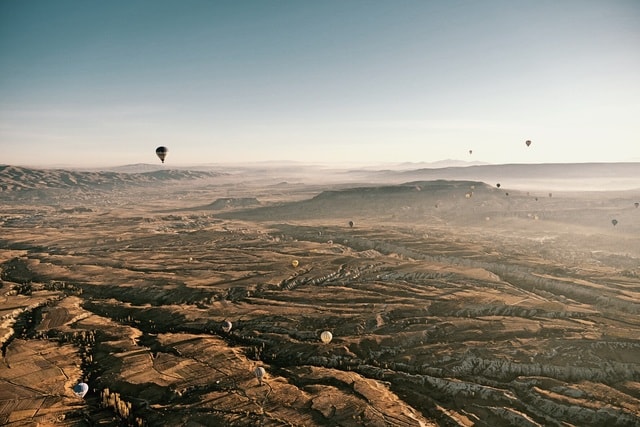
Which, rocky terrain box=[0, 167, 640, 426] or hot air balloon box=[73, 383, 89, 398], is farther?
hot air balloon box=[73, 383, 89, 398]

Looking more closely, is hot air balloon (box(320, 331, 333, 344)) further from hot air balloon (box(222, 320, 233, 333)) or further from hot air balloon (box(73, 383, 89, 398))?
hot air balloon (box(73, 383, 89, 398))

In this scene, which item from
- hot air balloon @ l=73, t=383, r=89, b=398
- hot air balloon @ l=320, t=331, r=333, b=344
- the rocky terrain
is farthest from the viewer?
hot air balloon @ l=320, t=331, r=333, b=344

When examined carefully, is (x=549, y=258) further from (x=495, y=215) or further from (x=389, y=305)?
(x=495, y=215)

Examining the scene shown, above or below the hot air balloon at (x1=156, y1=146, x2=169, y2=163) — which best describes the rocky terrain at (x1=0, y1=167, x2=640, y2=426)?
below

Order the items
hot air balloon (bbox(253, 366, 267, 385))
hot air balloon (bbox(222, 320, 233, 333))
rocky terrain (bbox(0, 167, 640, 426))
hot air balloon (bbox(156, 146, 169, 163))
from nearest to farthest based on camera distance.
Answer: rocky terrain (bbox(0, 167, 640, 426)) → hot air balloon (bbox(253, 366, 267, 385)) → hot air balloon (bbox(222, 320, 233, 333)) → hot air balloon (bbox(156, 146, 169, 163))

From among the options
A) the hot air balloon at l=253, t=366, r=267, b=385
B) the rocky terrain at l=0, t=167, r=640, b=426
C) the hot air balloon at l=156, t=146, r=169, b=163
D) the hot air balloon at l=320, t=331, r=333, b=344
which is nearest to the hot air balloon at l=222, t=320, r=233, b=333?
the rocky terrain at l=0, t=167, r=640, b=426

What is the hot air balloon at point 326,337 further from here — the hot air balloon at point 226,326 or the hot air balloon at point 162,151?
the hot air balloon at point 162,151

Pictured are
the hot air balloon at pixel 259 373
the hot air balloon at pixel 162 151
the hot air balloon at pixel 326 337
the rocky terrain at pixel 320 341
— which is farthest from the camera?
the hot air balloon at pixel 162 151

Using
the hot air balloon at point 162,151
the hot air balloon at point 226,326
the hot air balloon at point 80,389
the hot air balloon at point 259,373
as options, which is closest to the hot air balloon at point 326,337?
the hot air balloon at point 259,373

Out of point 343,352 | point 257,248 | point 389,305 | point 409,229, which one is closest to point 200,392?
point 343,352

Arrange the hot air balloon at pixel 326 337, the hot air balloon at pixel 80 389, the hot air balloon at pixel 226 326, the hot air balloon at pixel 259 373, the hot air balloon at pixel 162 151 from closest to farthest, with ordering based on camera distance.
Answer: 1. the hot air balloon at pixel 80 389
2. the hot air balloon at pixel 259 373
3. the hot air balloon at pixel 326 337
4. the hot air balloon at pixel 226 326
5. the hot air balloon at pixel 162 151

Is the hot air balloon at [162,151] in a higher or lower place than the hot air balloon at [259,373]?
higher

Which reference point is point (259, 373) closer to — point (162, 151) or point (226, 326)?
point (226, 326)
